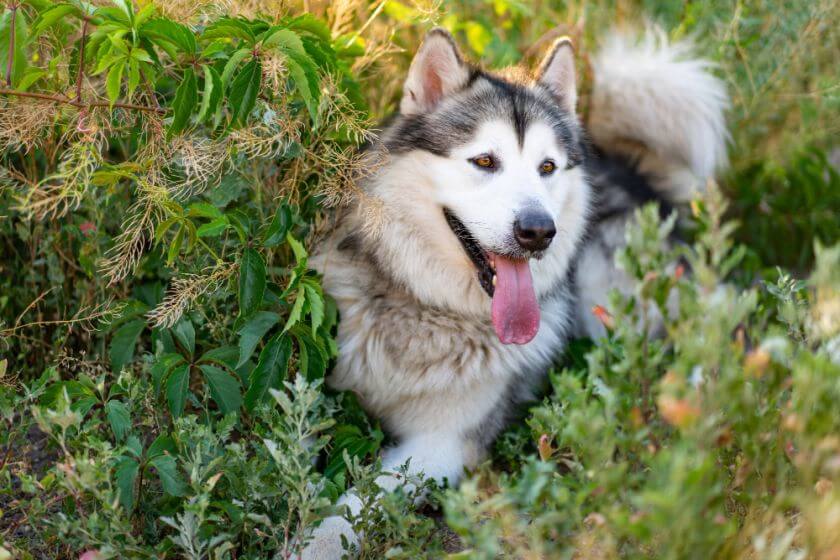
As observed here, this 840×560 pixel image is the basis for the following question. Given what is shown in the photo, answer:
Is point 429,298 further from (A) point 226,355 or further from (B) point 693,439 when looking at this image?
(B) point 693,439

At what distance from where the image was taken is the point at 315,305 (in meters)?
2.16

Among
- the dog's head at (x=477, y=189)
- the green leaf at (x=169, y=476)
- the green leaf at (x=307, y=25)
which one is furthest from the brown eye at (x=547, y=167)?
the green leaf at (x=169, y=476)

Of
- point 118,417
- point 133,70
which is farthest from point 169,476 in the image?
point 133,70

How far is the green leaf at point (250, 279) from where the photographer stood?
2.11 metres

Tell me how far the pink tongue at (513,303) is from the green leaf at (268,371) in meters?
0.70

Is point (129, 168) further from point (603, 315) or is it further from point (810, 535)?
point (810, 535)

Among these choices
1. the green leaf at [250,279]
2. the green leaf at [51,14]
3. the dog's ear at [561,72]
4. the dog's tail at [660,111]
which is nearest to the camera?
the green leaf at [51,14]

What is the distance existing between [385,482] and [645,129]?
238 cm

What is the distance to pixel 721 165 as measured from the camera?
399cm

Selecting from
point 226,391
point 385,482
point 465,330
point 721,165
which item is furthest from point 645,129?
point 226,391

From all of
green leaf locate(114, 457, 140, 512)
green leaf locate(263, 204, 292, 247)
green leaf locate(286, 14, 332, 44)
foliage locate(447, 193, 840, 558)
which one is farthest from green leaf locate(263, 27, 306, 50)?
green leaf locate(114, 457, 140, 512)

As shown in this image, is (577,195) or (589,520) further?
(577,195)

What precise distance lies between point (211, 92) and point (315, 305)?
2.12ft

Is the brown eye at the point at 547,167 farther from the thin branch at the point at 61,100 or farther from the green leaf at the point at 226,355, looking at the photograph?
the thin branch at the point at 61,100
